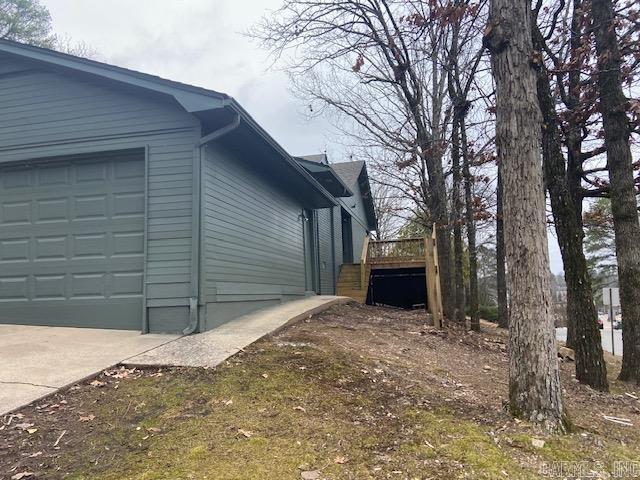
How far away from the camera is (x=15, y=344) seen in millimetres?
5410

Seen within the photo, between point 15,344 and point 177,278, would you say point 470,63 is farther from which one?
point 15,344

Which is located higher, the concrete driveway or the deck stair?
the deck stair

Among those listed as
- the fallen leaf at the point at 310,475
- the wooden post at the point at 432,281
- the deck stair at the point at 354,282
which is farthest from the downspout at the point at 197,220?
the deck stair at the point at 354,282

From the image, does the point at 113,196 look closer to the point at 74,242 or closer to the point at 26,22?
the point at 74,242

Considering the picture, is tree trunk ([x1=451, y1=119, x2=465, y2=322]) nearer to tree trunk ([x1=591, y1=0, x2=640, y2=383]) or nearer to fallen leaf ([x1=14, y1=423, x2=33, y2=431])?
tree trunk ([x1=591, y1=0, x2=640, y2=383])

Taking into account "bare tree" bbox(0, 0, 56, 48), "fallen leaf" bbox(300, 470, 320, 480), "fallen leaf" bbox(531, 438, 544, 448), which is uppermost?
"bare tree" bbox(0, 0, 56, 48)

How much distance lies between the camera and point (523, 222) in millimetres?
3719

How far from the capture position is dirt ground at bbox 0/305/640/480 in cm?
281

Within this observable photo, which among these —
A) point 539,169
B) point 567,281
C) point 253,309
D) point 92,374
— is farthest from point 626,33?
point 92,374

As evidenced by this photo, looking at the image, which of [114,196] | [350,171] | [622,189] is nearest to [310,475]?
[114,196]

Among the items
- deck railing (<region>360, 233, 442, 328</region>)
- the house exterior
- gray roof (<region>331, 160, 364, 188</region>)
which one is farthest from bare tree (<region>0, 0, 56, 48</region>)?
deck railing (<region>360, 233, 442, 328</region>)

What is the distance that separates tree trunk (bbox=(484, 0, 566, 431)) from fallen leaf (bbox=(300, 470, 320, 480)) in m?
1.72

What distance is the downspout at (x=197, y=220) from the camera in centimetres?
612

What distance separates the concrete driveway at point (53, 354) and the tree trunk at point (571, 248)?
5088 mm
